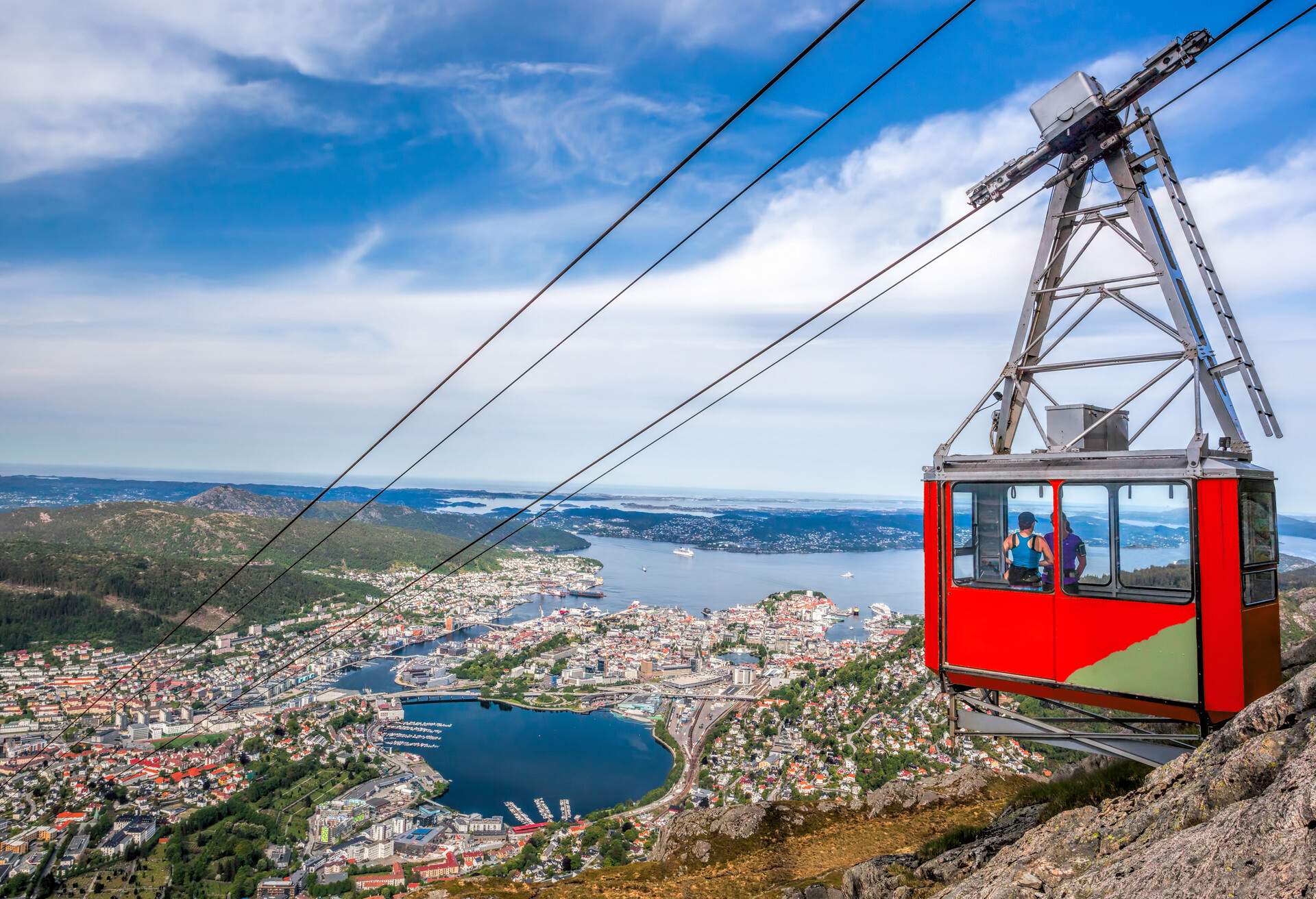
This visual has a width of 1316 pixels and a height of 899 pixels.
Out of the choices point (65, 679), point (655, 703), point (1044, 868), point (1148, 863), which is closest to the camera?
point (1148, 863)

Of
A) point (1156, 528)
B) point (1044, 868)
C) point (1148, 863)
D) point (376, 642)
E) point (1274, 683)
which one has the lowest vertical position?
point (376, 642)

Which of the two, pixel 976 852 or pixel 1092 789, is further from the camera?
pixel 1092 789

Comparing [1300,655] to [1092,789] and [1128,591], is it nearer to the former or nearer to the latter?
[1092,789]

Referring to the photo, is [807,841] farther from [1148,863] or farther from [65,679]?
[65,679]

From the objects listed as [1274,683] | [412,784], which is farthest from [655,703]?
[1274,683]

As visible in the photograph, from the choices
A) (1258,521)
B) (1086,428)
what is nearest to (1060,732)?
(1258,521)

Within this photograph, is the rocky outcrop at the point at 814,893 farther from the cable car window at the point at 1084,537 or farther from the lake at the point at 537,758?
the lake at the point at 537,758

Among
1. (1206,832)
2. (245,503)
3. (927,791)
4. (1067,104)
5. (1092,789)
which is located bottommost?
(927,791)
